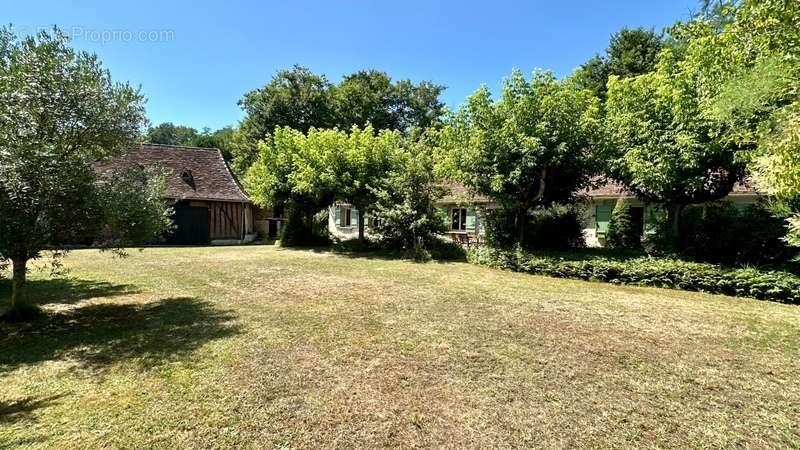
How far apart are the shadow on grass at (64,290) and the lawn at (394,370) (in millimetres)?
94

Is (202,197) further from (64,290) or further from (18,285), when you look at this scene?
(18,285)

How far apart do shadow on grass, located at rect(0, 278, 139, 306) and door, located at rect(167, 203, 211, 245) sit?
10.0 meters

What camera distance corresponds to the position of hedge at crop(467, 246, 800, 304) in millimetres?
8016

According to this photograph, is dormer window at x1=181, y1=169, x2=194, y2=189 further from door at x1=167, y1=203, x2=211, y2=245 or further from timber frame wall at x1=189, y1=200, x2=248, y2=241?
door at x1=167, y1=203, x2=211, y2=245

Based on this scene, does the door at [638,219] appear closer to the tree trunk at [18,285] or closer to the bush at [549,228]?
the bush at [549,228]

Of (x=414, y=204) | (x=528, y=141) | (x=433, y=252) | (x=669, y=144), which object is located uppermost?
(x=528, y=141)

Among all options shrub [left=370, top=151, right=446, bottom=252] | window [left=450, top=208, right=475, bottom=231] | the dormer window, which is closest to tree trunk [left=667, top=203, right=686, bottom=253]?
shrub [left=370, top=151, right=446, bottom=252]

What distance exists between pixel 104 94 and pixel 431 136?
10.7 m

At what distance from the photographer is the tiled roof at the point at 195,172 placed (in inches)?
751

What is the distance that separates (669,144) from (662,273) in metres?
3.20

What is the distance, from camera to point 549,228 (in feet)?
47.4

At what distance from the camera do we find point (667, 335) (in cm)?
554

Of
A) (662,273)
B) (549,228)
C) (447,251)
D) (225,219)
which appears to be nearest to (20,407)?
(662,273)

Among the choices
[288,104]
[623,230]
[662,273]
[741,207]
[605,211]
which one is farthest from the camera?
[288,104]
